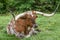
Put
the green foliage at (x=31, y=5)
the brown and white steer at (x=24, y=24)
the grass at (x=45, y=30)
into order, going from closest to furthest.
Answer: the brown and white steer at (x=24, y=24) → the grass at (x=45, y=30) → the green foliage at (x=31, y=5)

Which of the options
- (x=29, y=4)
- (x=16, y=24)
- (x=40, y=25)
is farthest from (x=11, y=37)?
(x=29, y=4)

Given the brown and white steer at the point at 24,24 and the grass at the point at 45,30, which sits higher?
Result: the brown and white steer at the point at 24,24

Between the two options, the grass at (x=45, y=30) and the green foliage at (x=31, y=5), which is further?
the green foliage at (x=31, y=5)

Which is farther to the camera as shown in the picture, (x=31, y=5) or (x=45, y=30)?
(x=31, y=5)

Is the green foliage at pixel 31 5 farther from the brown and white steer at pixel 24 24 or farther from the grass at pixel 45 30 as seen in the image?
the brown and white steer at pixel 24 24

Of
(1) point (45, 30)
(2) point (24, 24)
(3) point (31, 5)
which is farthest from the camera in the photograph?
(3) point (31, 5)

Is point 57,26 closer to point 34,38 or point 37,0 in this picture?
point 34,38

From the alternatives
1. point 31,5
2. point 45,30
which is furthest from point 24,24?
point 31,5

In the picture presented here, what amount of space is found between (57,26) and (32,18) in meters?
1.86

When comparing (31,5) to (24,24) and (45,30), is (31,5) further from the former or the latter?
(24,24)

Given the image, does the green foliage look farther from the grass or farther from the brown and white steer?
the brown and white steer

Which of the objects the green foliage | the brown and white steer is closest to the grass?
the brown and white steer

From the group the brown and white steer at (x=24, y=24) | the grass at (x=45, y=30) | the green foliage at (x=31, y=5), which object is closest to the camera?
the brown and white steer at (x=24, y=24)

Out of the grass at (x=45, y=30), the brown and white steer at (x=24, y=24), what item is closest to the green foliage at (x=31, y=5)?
the grass at (x=45, y=30)
